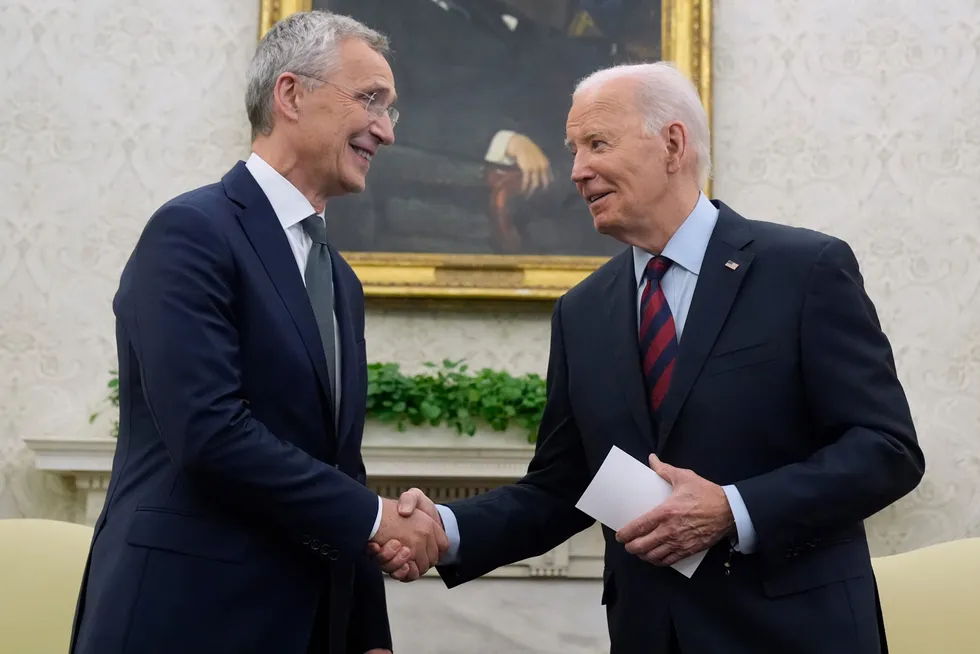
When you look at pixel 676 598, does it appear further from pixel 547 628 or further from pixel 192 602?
pixel 547 628

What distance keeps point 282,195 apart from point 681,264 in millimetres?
801

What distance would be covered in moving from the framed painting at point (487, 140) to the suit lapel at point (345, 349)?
6.36 ft

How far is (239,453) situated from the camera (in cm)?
166

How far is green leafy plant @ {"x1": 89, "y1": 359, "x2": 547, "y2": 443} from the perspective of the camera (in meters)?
3.62

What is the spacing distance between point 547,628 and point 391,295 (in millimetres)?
1383

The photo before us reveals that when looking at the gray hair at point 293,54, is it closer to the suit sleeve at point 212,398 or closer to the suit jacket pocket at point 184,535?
the suit sleeve at point 212,398

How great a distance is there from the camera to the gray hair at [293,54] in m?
2.12

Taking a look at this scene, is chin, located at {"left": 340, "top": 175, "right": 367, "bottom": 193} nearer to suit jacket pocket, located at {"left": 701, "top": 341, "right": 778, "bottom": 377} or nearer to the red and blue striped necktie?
the red and blue striped necktie

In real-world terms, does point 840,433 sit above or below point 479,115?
below

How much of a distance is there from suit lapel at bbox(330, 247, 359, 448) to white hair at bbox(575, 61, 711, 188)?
0.71 meters

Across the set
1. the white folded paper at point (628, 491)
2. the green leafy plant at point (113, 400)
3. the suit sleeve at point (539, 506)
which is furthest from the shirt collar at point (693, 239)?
the green leafy plant at point (113, 400)

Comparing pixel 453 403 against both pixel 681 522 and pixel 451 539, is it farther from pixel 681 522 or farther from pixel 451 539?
pixel 681 522

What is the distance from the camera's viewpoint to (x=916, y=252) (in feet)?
13.6

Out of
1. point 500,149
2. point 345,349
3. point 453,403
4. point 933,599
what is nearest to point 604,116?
point 345,349
